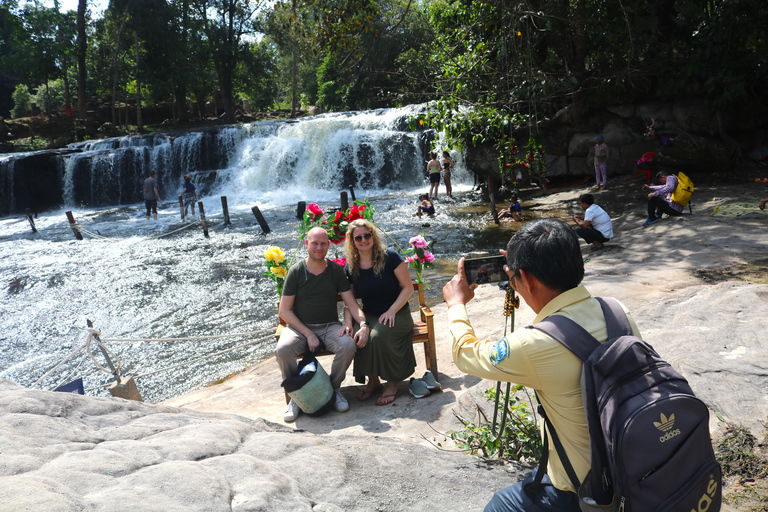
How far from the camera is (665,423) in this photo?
1306mm

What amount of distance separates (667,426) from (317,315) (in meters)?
3.33

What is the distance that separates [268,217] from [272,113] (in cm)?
2493

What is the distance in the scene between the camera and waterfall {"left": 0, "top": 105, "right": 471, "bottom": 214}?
20.7 m

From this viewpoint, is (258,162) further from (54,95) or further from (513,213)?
(54,95)

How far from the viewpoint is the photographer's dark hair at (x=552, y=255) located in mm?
1564

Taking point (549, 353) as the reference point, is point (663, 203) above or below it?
below

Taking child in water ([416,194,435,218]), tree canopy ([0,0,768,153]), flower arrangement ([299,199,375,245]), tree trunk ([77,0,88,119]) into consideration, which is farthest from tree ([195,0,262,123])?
flower arrangement ([299,199,375,245])

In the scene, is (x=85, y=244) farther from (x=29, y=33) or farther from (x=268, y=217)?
(x=29, y=33)

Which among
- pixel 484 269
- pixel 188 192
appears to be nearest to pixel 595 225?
pixel 484 269

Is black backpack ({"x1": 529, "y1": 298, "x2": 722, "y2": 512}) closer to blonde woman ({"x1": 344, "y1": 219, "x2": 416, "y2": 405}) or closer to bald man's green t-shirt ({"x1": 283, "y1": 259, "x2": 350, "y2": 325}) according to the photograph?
blonde woman ({"x1": 344, "y1": 219, "x2": 416, "y2": 405})

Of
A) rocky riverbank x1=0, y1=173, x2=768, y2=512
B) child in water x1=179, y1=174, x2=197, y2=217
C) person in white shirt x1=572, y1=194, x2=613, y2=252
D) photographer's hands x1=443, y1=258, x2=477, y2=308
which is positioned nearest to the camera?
rocky riverbank x1=0, y1=173, x2=768, y2=512

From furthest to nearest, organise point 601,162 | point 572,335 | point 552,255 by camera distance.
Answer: point 601,162 → point 552,255 → point 572,335

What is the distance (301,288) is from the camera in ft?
14.3

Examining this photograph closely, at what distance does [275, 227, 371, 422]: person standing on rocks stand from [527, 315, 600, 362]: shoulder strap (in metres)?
2.83
